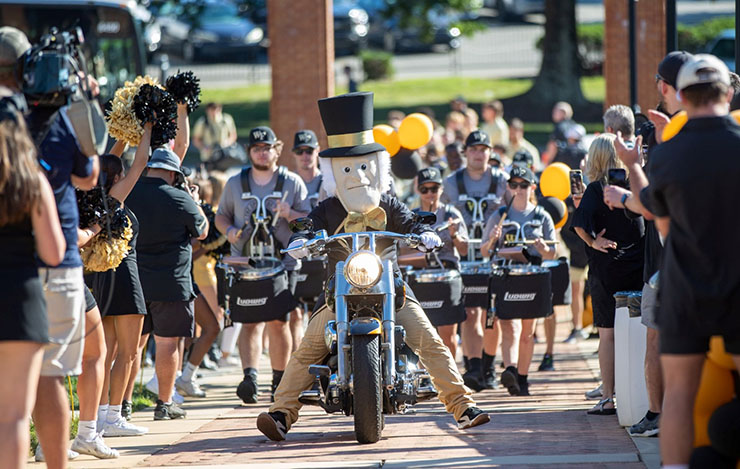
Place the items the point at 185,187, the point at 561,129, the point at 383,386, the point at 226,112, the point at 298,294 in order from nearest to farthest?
the point at 383,386, the point at 185,187, the point at 298,294, the point at 561,129, the point at 226,112

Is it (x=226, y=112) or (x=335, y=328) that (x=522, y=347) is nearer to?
(x=335, y=328)

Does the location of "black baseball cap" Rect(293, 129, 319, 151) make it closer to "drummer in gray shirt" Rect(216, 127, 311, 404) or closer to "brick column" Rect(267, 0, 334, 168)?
"drummer in gray shirt" Rect(216, 127, 311, 404)

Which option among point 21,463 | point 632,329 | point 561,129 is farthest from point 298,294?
point 561,129

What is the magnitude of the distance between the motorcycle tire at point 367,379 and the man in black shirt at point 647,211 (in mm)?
1691

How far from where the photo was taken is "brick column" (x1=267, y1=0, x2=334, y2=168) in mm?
19844

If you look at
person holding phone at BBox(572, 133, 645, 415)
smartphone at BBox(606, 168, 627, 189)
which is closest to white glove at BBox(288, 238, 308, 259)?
smartphone at BBox(606, 168, 627, 189)

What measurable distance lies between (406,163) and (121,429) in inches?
231

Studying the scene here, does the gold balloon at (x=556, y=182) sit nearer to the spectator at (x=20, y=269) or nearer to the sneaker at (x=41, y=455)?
the sneaker at (x=41, y=455)

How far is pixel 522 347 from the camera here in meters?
10.3

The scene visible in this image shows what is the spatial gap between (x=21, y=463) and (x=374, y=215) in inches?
142

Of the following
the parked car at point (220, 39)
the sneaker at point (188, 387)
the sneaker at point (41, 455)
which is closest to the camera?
the sneaker at point (41, 455)

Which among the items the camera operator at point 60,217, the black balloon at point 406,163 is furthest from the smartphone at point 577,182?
the black balloon at point 406,163

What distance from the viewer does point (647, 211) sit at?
644 centimetres

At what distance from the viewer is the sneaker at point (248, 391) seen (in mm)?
10148
